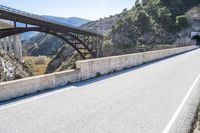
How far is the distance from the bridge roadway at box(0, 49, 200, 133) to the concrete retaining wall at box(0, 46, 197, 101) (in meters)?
0.48

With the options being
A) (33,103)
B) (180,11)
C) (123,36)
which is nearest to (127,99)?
(33,103)

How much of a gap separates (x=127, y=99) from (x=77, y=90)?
2088 millimetres

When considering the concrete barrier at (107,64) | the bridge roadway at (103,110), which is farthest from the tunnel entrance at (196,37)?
the bridge roadway at (103,110)

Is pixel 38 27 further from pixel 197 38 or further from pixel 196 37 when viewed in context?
pixel 197 38

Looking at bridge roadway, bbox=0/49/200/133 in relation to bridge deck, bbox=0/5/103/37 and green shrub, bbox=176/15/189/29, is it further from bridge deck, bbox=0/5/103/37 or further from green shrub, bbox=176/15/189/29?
green shrub, bbox=176/15/189/29

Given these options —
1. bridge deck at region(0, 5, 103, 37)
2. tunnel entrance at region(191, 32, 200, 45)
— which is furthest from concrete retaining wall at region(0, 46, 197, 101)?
tunnel entrance at region(191, 32, 200, 45)

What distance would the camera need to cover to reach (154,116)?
6.05m

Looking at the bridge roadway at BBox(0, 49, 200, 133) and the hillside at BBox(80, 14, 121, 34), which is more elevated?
the hillside at BBox(80, 14, 121, 34)

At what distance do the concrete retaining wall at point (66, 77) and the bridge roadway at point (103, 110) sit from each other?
482 millimetres

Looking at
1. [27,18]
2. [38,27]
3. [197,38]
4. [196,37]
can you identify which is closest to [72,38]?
[38,27]

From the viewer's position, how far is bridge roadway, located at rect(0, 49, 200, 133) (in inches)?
204

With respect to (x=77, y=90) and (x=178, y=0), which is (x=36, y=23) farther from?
(x=178, y=0)

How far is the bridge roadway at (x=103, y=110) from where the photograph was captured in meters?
5.18

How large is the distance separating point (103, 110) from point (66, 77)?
409 cm
